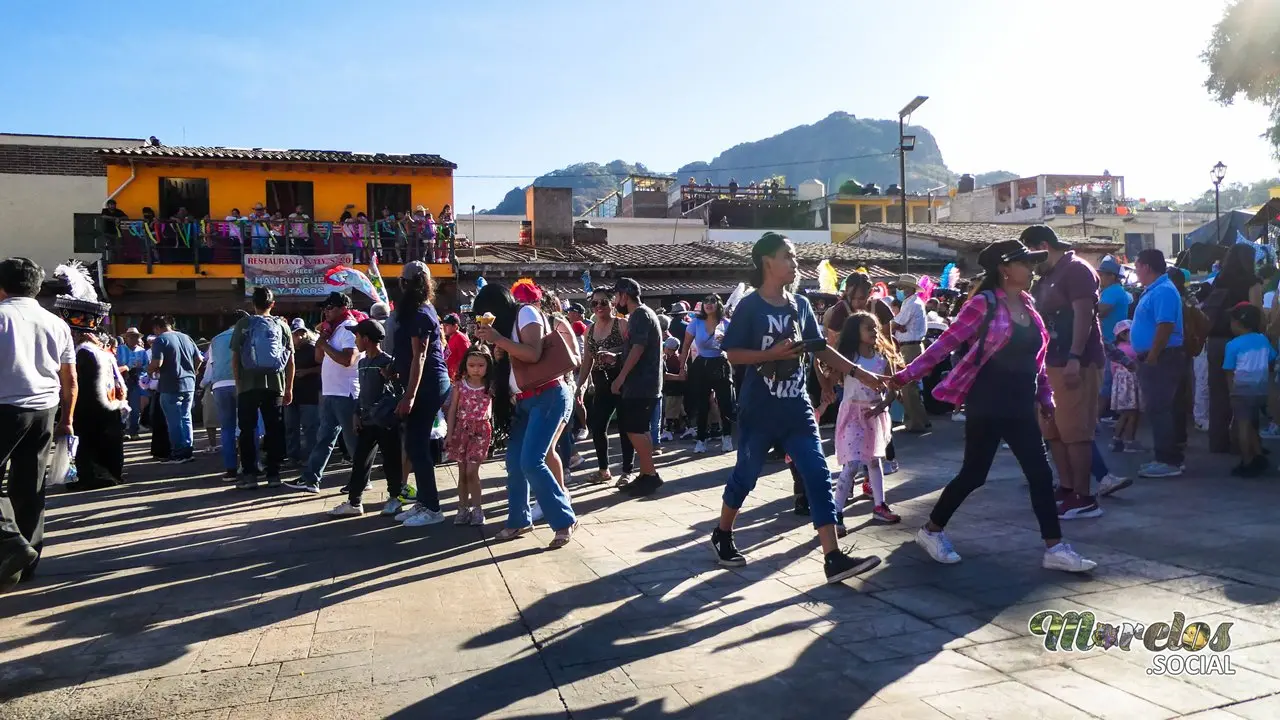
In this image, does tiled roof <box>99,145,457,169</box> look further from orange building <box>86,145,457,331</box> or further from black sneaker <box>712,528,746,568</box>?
black sneaker <box>712,528,746,568</box>

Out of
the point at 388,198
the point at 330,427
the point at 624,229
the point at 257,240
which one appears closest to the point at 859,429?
the point at 330,427

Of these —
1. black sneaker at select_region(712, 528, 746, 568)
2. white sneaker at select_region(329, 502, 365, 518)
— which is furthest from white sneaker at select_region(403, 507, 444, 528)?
black sneaker at select_region(712, 528, 746, 568)

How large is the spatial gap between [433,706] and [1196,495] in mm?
5563

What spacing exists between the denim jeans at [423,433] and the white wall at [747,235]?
32.3m

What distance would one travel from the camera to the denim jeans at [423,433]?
6086 mm

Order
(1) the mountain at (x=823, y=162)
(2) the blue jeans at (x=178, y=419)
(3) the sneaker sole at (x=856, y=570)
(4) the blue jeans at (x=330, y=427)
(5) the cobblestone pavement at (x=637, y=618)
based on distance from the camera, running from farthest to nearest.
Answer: (1) the mountain at (x=823, y=162)
(2) the blue jeans at (x=178, y=419)
(4) the blue jeans at (x=330, y=427)
(3) the sneaker sole at (x=856, y=570)
(5) the cobblestone pavement at (x=637, y=618)

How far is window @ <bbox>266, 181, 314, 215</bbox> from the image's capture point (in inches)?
932

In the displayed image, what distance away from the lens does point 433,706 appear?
120 inches

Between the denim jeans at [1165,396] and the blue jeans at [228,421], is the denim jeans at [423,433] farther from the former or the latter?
the denim jeans at [1165,396]

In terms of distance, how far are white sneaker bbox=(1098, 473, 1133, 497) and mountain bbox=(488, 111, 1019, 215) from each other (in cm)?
11920

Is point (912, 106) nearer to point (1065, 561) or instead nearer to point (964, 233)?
point (964, 233)

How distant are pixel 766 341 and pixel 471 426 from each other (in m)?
2.47

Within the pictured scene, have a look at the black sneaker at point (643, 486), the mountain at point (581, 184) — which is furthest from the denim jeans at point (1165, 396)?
the mountain at point (581, 184)

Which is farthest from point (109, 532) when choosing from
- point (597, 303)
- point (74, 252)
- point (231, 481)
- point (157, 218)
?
point (74, 252)
